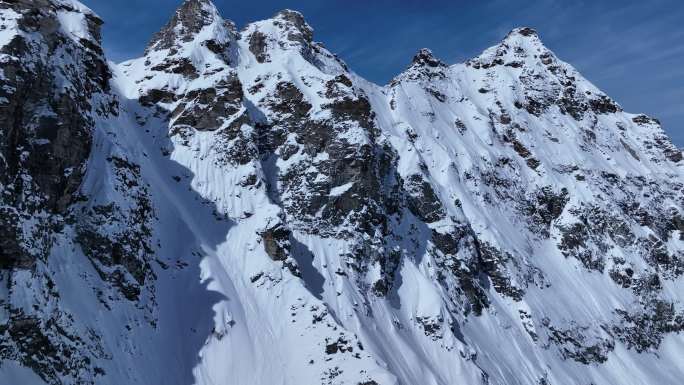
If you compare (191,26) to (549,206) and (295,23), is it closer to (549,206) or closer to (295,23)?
(295,23)

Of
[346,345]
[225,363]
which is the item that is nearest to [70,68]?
[225,363]

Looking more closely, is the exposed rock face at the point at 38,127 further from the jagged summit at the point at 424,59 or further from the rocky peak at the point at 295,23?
the jagged summit at the point at 424,59

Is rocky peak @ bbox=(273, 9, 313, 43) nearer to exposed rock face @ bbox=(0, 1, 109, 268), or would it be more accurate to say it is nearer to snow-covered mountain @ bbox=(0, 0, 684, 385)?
snow-covered mountain @ bbox=(0, 0, 684, 385)

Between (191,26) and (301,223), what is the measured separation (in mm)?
36507

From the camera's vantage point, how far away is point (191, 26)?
89125 mm

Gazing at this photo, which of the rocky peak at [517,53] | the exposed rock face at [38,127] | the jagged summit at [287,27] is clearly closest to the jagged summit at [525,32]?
the rocky peak at [517,53]

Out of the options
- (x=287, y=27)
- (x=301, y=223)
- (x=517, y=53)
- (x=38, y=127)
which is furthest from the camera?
(x=517, y=53)

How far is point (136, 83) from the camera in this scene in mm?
81250

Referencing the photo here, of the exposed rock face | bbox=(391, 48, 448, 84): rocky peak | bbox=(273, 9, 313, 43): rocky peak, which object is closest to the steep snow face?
bbox=(391, 48, 448, 84): rocky peak

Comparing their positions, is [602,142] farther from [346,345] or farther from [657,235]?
[346,345]

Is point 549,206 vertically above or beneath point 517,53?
beneath

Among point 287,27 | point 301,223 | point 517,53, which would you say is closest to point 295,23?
point 287,27

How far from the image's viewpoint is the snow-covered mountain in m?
48.8

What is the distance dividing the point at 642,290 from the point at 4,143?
9332cm
